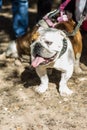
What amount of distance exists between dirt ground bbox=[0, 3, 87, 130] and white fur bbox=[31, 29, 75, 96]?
10cm

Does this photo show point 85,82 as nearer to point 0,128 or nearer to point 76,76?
point 76,76

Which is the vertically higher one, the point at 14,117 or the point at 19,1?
the point at 19,1

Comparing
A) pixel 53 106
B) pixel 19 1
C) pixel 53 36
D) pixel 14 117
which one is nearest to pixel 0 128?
pixel 14 117

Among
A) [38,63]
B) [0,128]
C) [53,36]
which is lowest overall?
[0,128]

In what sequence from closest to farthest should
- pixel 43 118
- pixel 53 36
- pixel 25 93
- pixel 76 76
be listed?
pixel 53 36 → pixel 43 118 → pixel 25 93 → pixel 76 76

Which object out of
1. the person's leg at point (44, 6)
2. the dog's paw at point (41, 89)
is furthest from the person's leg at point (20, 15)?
the dog's paw at point (41, 89)

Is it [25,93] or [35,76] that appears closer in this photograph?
[25,93]

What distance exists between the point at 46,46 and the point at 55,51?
0.10 metres

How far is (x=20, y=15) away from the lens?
5297mm

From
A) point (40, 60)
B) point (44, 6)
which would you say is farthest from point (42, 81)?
point (44, 6)

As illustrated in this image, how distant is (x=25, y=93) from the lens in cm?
447

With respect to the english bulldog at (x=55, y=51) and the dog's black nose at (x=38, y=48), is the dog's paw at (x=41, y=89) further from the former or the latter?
the dog's black nose at (x=38, y=48)

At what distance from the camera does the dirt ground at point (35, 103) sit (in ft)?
13.0

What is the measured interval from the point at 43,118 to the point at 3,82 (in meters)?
0.89
